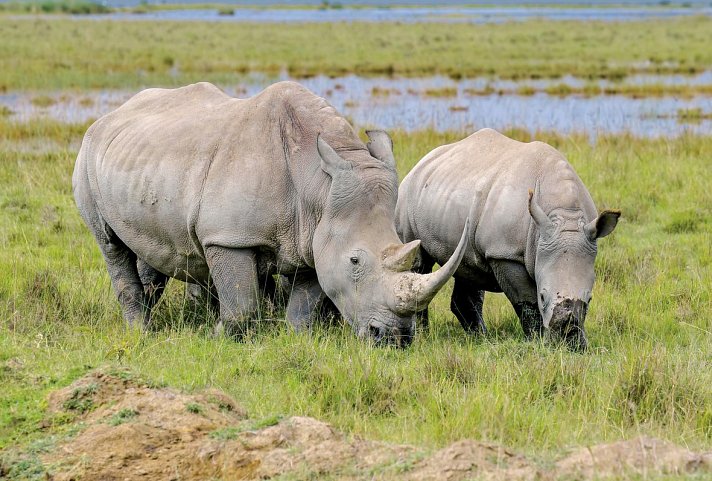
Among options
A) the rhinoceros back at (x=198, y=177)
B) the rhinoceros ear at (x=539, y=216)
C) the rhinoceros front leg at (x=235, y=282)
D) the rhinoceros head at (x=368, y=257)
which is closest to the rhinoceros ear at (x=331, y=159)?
the rhinoceros head at (x=368, y=257)

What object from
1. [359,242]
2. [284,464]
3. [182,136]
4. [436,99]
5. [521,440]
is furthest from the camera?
[436,99]

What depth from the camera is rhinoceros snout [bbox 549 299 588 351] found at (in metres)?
6.80

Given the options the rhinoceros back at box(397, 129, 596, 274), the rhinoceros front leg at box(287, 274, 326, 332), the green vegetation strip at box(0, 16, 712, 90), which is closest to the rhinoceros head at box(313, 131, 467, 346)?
the rhinoceros front leg at box(287, 274, 326, 332)

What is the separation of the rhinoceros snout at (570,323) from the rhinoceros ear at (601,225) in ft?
1.52

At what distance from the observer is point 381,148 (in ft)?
23.3

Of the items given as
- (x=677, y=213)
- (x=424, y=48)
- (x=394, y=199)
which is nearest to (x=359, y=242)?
(x=394, y=199)

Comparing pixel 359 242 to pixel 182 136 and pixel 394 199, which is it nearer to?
pixel 394 199

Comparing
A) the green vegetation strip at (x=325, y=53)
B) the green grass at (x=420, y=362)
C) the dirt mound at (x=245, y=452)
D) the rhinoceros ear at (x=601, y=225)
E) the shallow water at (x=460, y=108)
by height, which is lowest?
the green vegetation strip at (x=325, y=53)

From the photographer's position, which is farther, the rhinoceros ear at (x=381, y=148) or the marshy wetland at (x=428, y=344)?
the rhinoceros ear at (x=381, y=148)

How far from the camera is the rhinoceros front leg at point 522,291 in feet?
24.4

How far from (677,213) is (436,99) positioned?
51.8ft

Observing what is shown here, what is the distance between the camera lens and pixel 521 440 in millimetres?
5160

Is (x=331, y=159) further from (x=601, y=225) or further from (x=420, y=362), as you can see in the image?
(x=601, y=225)

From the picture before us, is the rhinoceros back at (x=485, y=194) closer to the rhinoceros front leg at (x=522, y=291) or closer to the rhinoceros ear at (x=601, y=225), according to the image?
the rhinoceros front leg at (x=522, y=291)
